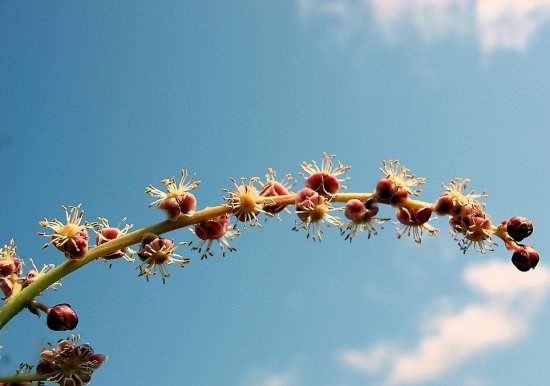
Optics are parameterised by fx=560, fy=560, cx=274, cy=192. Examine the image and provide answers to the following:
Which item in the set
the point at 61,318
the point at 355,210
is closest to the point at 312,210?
the point at 355,210

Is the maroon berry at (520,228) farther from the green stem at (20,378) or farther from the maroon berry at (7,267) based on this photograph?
the maroon berry at (7,267)

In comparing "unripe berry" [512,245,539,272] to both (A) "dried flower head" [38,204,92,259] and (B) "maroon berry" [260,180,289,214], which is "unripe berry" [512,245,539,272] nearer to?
(B) "maroon berry" [260,180,289,214]

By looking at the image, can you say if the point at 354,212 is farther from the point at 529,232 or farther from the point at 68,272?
the point at 68,272

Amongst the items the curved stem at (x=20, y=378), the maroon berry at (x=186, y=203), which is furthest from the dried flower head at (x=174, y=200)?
the curved stem at (x=20, y=378)

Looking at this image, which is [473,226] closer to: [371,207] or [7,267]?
[371,207]

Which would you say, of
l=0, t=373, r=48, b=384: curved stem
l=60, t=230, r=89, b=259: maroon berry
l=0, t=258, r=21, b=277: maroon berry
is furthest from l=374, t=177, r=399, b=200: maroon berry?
l=0, t=258, r=21, b=277: maroon berry
